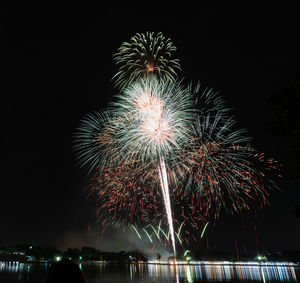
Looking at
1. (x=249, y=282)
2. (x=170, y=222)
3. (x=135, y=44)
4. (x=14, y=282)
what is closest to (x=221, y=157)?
(x=170, y=222)

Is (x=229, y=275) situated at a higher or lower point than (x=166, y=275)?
lower

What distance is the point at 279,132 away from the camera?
14.8 m

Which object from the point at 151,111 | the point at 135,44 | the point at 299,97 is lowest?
the point at 299,97

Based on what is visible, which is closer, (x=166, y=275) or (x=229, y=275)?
(x=166, y=275)

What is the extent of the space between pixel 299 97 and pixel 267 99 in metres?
1.61

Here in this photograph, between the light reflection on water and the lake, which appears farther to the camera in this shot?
the light reflection on water

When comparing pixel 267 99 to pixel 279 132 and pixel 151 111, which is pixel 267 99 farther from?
pixel 151 111

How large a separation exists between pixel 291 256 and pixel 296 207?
746ft

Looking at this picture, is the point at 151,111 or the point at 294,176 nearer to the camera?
the point at 294,176

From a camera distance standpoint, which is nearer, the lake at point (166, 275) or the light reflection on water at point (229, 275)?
the lake at point (166, 275)

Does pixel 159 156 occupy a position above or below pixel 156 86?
below

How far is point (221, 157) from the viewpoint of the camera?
2336cm

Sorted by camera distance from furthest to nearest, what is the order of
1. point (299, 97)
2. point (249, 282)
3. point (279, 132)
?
point (249, 282)
point (279, 132)
point (299, 97)

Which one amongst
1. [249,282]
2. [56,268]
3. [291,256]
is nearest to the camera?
[56,268]
